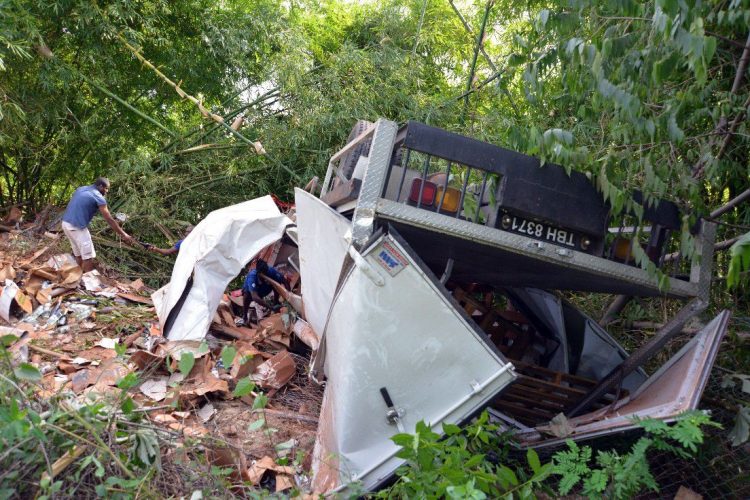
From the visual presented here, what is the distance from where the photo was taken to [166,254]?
8.23 meters

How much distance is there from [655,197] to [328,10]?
8.13 meters

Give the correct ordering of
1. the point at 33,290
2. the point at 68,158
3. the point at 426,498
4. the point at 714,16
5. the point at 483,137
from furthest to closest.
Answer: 1. the point at 68,158
2. the point at 483,137
3. the point at 33,290
4. the point at 714,16
5. the point at 426,498

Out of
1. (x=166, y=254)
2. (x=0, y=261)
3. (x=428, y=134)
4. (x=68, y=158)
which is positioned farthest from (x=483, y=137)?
(x=68, y=158)

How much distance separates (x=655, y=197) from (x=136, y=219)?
680 centimetres

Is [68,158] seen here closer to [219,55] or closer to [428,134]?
[219,55]

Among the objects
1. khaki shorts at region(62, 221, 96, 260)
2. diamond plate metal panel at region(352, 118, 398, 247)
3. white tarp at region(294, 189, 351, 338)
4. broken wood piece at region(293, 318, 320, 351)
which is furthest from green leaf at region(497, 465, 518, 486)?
khaki shorts at region(62, 221, 96, 260)

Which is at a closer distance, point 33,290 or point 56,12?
point 33,290

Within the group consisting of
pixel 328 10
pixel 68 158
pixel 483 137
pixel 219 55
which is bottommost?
pixel 68 158

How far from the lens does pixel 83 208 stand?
7.89m

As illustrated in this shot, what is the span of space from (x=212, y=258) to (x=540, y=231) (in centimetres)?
367

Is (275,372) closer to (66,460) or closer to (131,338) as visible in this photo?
(131,338)

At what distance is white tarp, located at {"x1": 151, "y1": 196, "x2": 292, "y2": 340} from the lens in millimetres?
6230

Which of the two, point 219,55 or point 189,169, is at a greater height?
point 219,55

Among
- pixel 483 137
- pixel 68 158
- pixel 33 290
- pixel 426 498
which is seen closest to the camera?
pixel 426 498
